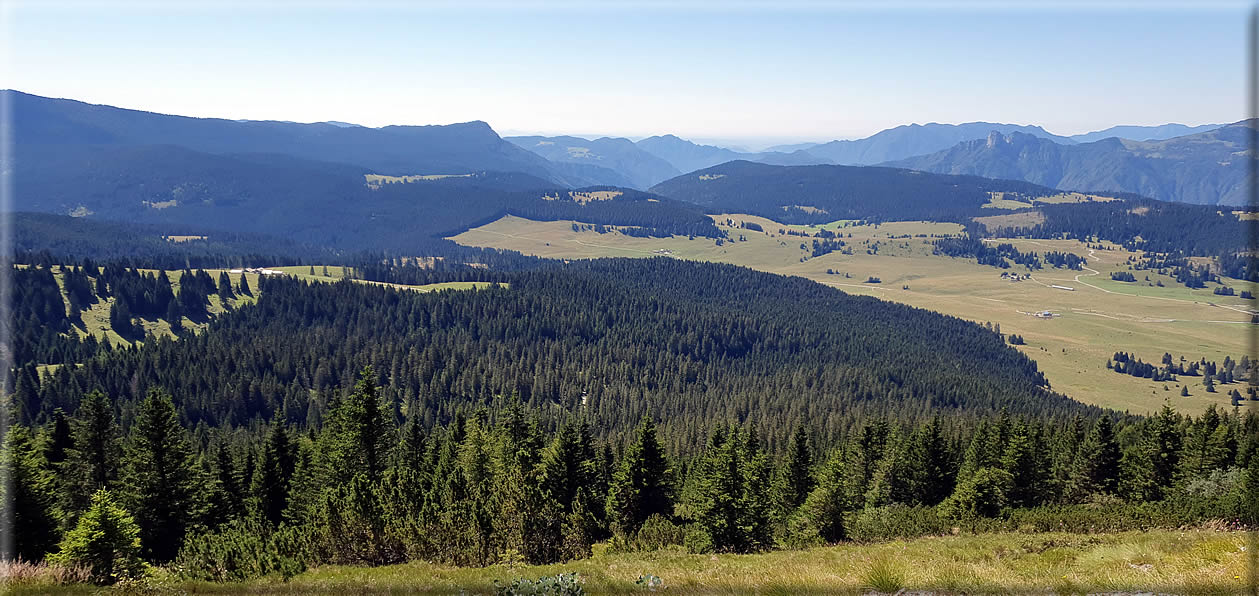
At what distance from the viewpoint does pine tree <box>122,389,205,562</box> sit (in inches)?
1984

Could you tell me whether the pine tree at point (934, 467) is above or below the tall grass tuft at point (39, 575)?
below

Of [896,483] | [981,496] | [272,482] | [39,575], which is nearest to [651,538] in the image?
[981,496]

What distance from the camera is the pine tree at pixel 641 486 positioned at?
57750 millimetres

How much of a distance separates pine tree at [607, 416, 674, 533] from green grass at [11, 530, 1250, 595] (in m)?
28.5

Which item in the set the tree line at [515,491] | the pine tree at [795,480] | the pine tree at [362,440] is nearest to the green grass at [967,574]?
the tree line at [515,491]

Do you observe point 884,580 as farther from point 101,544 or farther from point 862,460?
point 862,460

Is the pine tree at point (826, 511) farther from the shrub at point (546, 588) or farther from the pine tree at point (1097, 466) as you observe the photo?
the shrub at point (546, 588)

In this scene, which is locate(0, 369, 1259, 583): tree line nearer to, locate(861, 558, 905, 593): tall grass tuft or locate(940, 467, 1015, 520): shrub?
locate(940, 467, 1015, 520): shrub

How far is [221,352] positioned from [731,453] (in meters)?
181

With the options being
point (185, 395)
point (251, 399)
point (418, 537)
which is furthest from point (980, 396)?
point (185, 395)

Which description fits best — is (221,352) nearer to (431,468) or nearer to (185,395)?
(185,395)

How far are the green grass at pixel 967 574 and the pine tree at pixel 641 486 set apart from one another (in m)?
28.5

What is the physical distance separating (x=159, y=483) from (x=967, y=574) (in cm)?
5622

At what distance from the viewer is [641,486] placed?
5888 centimetres
